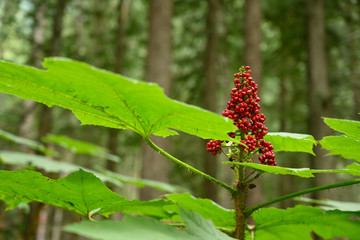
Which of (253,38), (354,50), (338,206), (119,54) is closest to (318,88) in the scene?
(354,50)

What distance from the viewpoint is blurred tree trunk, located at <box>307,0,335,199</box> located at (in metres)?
8.54

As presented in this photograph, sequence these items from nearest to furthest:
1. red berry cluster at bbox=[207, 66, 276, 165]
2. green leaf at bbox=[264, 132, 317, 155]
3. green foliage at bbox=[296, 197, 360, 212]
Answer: red berry cluster at bbox=[207, 66, 276, 165]
green leaf at bbox=[264, 132, 317, 155]
green foliage at bbox=[296, 197, 360, 212]

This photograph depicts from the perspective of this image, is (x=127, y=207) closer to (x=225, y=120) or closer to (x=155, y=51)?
(x=225, y=120)

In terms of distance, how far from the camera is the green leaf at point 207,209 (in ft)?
4.91

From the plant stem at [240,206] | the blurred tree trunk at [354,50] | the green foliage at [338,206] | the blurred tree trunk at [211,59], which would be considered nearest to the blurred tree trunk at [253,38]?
the blurred tree trunk at [354,50]

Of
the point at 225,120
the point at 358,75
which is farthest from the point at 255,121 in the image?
the point at 358,75

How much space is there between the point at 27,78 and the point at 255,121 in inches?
35.9

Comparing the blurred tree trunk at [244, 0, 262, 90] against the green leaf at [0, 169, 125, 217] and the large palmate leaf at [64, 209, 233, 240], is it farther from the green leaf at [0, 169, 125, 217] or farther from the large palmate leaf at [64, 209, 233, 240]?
the large palmate leaf at [64, 209, 233, 240]

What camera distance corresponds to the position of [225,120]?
1.02 metres

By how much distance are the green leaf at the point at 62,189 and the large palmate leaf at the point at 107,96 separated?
28 centimetres

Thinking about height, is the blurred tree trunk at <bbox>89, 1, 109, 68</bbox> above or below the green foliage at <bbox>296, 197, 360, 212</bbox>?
above

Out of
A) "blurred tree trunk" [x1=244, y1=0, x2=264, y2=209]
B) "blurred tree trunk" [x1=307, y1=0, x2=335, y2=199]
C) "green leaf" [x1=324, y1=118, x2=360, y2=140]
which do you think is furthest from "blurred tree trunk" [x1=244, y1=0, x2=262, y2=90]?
"green leaf" [x1=324, y1=118, x2=360, y2=140]

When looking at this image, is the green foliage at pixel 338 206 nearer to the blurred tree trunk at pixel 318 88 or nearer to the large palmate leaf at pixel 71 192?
the large palmate leaf at pixel 71 192

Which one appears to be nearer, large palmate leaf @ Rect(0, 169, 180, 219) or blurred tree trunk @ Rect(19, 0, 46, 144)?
Result: large palmate leaf @ Rect(0, 169, 180, 219)
